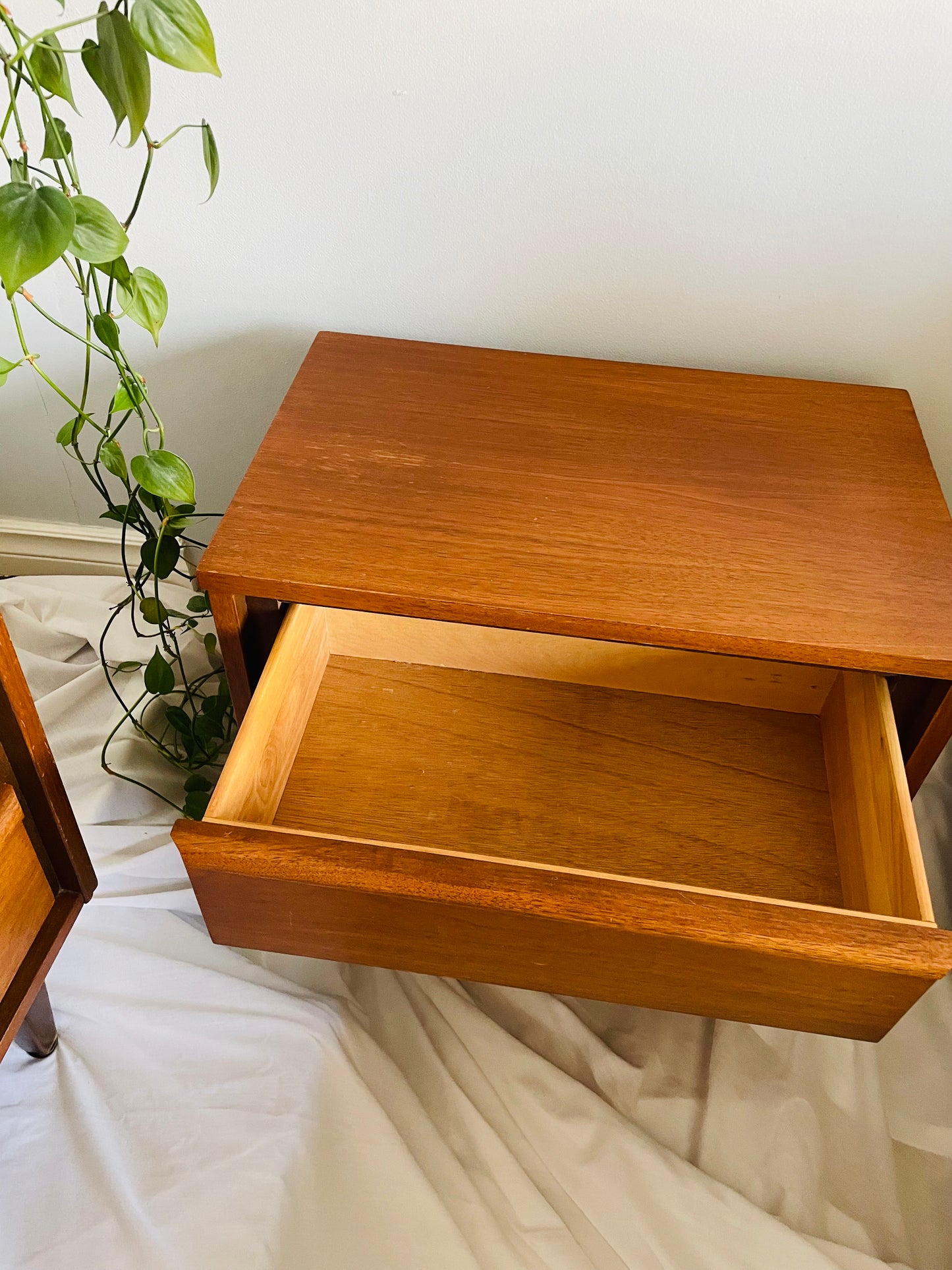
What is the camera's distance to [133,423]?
1141 mm

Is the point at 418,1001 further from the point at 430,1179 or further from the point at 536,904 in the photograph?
the point at 536,904

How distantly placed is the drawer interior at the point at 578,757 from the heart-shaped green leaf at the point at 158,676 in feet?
0.45

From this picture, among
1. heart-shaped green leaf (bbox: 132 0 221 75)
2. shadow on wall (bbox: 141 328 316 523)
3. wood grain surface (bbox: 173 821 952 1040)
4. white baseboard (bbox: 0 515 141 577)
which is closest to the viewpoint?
heart-shaped green leaf (bbox: 132 0 221 75)

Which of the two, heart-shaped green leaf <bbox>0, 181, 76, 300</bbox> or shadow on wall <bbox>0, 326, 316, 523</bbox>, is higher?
heart-shaped green leaf <bbox>0, 181, 76, 300</bbox>

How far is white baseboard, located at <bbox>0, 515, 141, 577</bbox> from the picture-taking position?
49.2 inches

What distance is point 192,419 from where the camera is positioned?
1.13 metres

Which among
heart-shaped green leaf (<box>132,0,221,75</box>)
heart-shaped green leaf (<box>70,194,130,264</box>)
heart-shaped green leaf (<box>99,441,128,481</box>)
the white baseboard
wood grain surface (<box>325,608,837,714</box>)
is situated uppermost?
heart-shaped green leaf (<box>132,0,221,75</box>)

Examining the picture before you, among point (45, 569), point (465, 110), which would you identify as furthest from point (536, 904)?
point (45, 569)

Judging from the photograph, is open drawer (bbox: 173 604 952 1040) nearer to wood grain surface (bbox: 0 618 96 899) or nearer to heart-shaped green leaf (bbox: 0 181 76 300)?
wood grain surface (bbox: 0 618 96 899)

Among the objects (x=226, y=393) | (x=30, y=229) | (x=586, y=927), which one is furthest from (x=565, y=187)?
(x=586, y=927)

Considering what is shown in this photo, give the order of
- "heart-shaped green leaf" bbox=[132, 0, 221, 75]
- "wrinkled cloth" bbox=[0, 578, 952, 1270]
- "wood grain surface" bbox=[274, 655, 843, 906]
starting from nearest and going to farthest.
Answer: "heart-shaped green leaf" bbox=[132, 0, 221, 75], "wrinkled cloth" bbox=[0, 578, 952, 1270], "wood grain surface" bbox=[274, 655, 843, 906]

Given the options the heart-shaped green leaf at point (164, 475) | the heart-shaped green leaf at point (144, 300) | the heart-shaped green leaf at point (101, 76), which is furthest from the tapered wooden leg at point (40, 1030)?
the heart-shaped green leaf at point (101, 76)

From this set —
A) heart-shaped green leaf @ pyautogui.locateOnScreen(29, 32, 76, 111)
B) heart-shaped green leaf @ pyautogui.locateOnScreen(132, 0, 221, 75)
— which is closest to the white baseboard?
heart-shaped green leaf @ pyautogui.locateOnScreen(29, 32, 76, 111)

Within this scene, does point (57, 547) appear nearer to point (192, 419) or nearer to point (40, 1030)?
point (192, 419)
